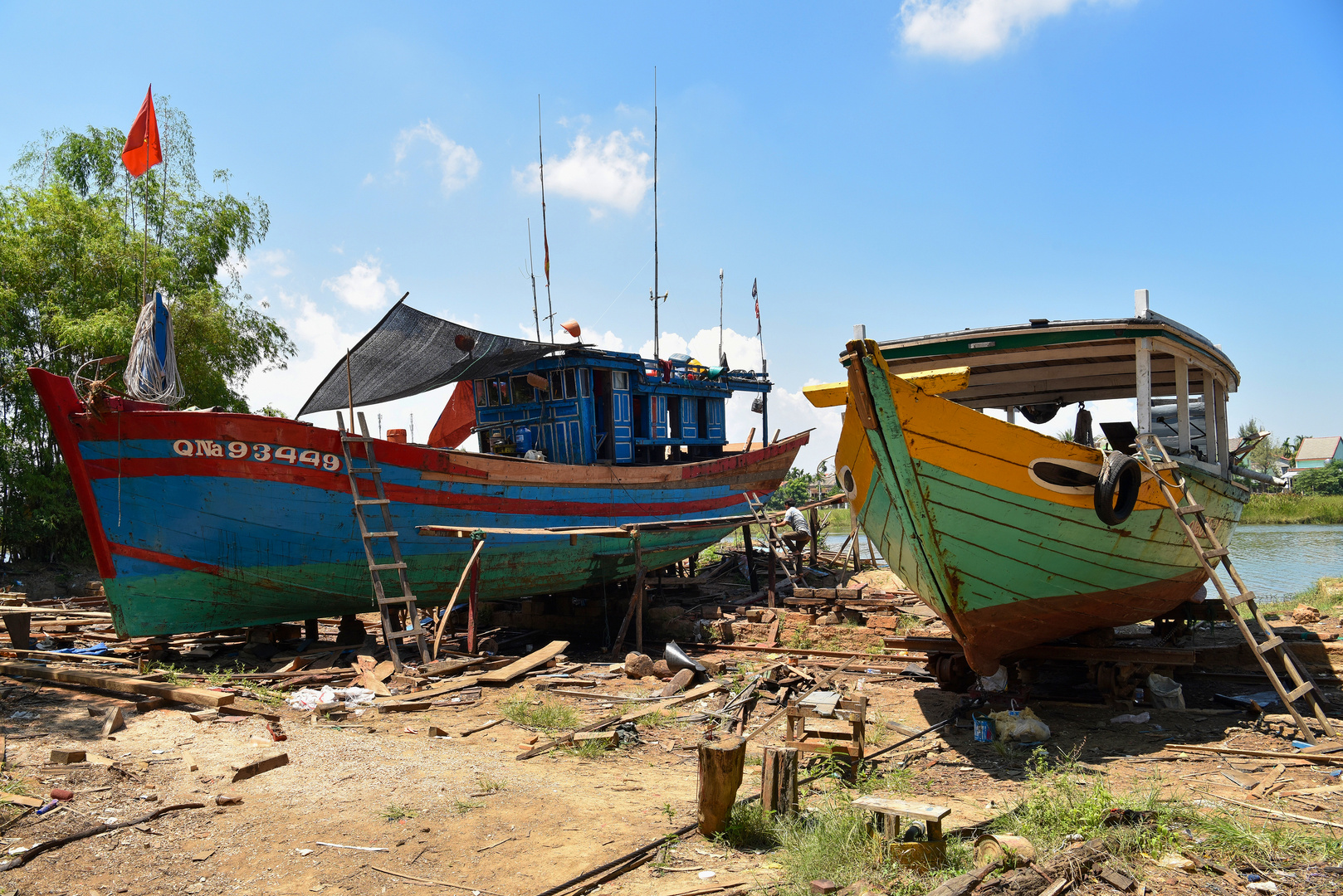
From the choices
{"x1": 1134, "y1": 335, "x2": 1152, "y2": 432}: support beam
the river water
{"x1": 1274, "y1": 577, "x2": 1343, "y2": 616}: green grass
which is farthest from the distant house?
{"x1": 1134, "y1": 335, "x2": 1152, "y2": 432}: support beam

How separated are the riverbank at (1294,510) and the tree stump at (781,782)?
3918 centimetres

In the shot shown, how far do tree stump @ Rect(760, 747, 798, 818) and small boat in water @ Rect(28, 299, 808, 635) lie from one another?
20.0ft

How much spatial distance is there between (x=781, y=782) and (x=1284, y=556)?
26.6 m

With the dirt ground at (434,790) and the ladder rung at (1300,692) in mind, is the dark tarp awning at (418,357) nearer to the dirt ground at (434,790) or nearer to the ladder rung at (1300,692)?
the dirt ground at (434,790)

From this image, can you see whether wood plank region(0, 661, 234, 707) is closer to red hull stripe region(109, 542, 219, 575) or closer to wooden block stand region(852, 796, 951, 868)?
red hull stripe region(109, 542, 219, 575)

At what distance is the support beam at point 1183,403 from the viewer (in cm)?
812

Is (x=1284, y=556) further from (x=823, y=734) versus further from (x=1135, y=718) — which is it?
(x=823, y=734)

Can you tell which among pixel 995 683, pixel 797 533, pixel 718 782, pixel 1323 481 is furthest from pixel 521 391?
pixel 1323 481

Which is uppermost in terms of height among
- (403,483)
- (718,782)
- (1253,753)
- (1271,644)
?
(403,483)

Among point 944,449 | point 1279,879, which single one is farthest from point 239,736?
point 1279,879

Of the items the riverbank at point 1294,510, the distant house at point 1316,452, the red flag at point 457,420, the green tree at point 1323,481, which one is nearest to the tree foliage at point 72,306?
the red flag at point 457,420

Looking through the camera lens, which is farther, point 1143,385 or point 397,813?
point 1143,385

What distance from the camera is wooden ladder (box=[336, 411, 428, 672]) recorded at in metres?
9.27

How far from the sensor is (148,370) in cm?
934
